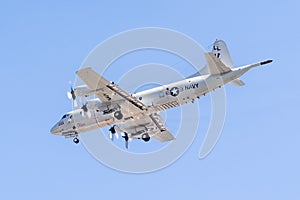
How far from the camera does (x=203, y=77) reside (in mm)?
62312

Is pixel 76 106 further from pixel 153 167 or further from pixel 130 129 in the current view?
pixel 153 167

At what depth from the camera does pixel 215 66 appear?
60.9m

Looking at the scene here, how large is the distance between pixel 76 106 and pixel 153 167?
12.2m

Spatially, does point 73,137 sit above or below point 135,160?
above

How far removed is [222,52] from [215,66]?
4623mm

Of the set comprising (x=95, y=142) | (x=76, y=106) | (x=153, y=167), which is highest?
(x=76, y=106)

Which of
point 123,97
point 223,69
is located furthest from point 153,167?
point 223,69

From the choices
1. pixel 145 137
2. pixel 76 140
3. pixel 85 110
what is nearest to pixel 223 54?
pixel 145 137

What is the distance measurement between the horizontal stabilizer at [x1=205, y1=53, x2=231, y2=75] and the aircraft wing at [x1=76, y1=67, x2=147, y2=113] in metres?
7.61

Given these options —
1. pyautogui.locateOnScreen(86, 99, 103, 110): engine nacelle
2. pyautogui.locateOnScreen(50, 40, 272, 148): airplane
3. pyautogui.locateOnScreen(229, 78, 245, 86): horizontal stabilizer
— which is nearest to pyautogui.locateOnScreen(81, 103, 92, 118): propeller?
pyautogui.locateOnScreen(50, 40, 272, 148): airplane

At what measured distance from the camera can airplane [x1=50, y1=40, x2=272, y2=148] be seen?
200 feet

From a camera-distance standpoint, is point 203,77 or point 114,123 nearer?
point 203,77

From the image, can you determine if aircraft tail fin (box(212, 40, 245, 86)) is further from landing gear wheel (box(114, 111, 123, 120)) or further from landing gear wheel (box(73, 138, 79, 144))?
landing gear wheel (box(73, 138, 79, 144))

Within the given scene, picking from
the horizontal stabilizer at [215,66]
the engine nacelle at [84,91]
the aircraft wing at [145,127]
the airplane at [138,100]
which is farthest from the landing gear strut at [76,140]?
the horizontal stabilizer at [215,66]
